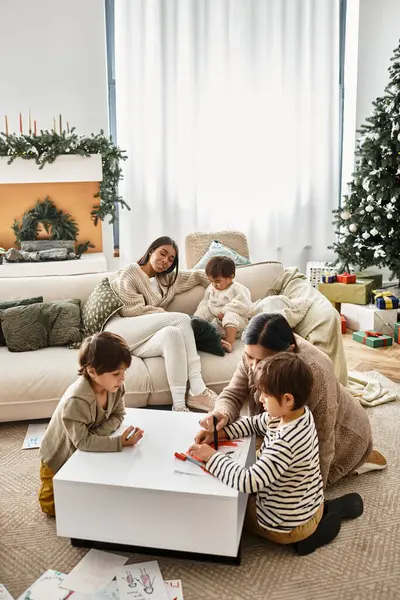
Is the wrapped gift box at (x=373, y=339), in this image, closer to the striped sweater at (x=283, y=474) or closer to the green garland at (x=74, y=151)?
the green garland at (x=74, y=151)

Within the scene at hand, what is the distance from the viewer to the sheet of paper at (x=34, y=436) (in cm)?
285

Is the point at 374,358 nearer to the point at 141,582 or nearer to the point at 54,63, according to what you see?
the point at 141,582

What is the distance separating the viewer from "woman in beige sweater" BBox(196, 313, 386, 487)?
2.08m

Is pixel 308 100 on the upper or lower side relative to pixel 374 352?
upper

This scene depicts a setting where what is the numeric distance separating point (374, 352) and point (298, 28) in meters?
3.24

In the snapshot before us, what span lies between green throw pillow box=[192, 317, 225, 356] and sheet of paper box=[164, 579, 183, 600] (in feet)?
4.74

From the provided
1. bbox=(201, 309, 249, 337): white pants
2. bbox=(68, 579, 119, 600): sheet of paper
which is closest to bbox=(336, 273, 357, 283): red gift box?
bbox=(201, 309, 249, 337): white pants

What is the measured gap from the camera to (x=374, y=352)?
4.38 metres

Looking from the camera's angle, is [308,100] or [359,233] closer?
[359,233]

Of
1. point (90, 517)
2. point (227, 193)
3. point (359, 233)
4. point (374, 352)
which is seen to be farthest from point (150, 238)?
point (90, 517)

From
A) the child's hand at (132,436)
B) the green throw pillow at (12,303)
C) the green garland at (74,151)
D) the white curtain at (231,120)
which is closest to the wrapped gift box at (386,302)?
the white curtain at (231,120)

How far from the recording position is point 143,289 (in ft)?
11.2

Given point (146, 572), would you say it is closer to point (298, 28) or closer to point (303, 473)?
point (303, 473)

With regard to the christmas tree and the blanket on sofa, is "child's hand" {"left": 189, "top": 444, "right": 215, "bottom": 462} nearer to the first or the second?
the blanket on sofa
